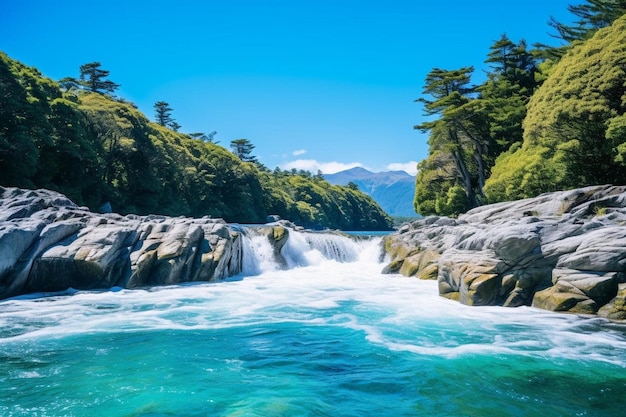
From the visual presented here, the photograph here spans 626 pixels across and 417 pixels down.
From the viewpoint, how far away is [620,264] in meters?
12.5

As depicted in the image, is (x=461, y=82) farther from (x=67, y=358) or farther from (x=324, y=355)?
(x=67, y=358)

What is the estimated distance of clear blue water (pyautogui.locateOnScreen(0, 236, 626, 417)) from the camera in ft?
23.3

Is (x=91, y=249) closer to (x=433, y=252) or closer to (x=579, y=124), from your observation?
(x=433, y=252)

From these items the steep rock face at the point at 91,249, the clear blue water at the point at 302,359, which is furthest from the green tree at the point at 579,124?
the steep rock face at the point at 91,249

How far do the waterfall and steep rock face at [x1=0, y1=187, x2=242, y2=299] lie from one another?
2902mm

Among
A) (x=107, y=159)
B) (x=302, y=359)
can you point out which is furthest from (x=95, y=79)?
(x=302, y=359)

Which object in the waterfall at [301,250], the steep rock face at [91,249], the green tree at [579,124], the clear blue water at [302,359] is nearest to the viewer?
the clear blue water at [302,359]

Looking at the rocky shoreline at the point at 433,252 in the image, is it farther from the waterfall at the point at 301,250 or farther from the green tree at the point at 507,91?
the green tree at the point at 507,91

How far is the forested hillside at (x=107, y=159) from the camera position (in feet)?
107

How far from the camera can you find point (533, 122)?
30.1 m

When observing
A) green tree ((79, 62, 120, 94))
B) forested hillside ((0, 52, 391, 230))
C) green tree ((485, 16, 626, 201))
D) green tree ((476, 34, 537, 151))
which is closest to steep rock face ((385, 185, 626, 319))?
green tree ((485, 16, 626, 201))

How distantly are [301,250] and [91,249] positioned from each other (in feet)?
49.0

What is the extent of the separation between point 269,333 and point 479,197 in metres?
37.5

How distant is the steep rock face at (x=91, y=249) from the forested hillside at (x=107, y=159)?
12847 mm
